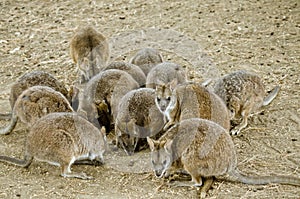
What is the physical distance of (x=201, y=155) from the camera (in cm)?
553

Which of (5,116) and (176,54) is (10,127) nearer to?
(5,116)

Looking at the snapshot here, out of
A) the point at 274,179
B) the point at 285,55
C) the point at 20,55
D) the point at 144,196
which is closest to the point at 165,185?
the point at 144,196

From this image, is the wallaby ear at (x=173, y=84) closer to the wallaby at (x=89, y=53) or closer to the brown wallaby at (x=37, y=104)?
the brown wallaby at (x=37, y=104)

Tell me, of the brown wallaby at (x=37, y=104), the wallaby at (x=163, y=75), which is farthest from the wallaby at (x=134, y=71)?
the brown wallaby at (x=37, y=104)

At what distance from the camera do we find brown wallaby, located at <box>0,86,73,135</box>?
646 cm

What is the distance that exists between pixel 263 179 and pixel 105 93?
7.39ft

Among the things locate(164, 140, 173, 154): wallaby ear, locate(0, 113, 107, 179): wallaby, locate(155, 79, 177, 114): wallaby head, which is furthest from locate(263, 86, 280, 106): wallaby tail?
locate(0, 113, 107, 179): wallaby

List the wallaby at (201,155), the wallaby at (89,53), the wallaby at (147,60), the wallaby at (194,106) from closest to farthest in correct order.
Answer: the wallaby at (201,155)
the wallaby at (194,106)
the wallaby at (147,60)
the wallaby at (89,53)

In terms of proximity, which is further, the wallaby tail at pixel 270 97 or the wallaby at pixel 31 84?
the wallaby tail at pixel 270 97

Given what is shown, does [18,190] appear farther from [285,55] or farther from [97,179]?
[285,55]

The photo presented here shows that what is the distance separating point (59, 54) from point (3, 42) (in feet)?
3.76

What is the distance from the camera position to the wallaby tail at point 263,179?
18.2 ft

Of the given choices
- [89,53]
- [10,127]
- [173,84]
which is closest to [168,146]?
[173,84]

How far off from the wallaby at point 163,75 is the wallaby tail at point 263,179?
1806 millimetres
